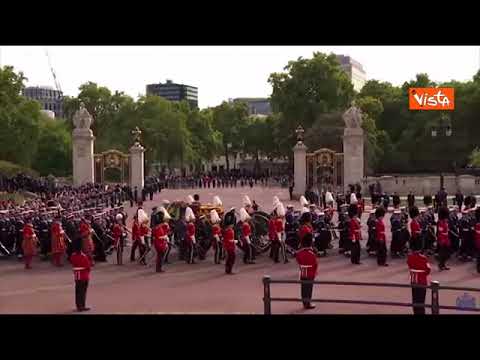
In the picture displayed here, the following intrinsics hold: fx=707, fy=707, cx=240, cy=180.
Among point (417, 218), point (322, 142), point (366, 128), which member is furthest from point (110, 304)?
point (366, 128)

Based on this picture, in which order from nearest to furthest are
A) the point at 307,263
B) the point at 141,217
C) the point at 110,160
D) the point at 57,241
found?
the point at 307,263
the point at 141,217
the point at 57,241
the point at 110,160

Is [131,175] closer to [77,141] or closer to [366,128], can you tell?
[77,141]

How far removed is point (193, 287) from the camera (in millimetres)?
14102

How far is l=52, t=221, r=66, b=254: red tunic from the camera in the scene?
17.1 meters

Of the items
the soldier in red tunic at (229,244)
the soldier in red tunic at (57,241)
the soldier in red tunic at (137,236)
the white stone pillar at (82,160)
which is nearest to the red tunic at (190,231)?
the soldier in red tunic at (137,236)

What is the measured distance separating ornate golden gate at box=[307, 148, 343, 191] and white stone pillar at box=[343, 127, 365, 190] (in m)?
0.58

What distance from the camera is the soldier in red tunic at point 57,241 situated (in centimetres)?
1711

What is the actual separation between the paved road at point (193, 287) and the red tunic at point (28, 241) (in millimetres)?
432

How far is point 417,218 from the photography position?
16.8m

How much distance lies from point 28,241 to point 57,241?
2.23ft

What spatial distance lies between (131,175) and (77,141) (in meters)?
3.67

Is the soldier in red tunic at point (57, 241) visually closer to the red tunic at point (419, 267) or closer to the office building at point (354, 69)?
the red tunic at point (419, 267)

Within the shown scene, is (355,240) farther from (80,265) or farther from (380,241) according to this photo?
(80,265)

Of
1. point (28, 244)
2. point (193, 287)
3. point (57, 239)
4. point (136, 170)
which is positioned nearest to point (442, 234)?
point (193, 287)
